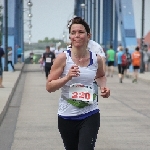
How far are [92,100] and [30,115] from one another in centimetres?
975

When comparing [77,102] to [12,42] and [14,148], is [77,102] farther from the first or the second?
[12,42]

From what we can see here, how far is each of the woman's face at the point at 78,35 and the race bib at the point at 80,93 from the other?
1.29 feet

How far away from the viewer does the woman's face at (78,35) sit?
6609mm

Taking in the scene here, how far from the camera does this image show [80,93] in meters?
6.75

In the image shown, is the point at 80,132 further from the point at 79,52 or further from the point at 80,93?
the point at 79,52

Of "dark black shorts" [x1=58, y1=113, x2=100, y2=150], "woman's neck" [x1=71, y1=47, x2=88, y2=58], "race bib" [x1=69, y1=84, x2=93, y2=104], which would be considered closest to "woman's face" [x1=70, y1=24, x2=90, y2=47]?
"woman's neck" [x1=71, y1=47, x2=88, y2=58]

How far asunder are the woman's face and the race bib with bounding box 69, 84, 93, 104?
39cm

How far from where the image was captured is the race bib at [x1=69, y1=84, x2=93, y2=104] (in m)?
6.73

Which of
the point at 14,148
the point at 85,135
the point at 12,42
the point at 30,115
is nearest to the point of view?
the point at 85,135

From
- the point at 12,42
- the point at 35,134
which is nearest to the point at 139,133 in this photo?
the point at 35,134

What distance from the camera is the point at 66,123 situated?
6.74 meters

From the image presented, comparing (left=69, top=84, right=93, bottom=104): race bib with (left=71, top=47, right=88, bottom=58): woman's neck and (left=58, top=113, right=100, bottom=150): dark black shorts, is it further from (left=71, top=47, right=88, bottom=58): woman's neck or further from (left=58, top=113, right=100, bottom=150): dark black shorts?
(left=71, top=47, right=88, bottom=58): woman's neck

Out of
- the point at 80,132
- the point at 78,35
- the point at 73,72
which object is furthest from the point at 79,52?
the point at 80,132

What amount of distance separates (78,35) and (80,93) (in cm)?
53
